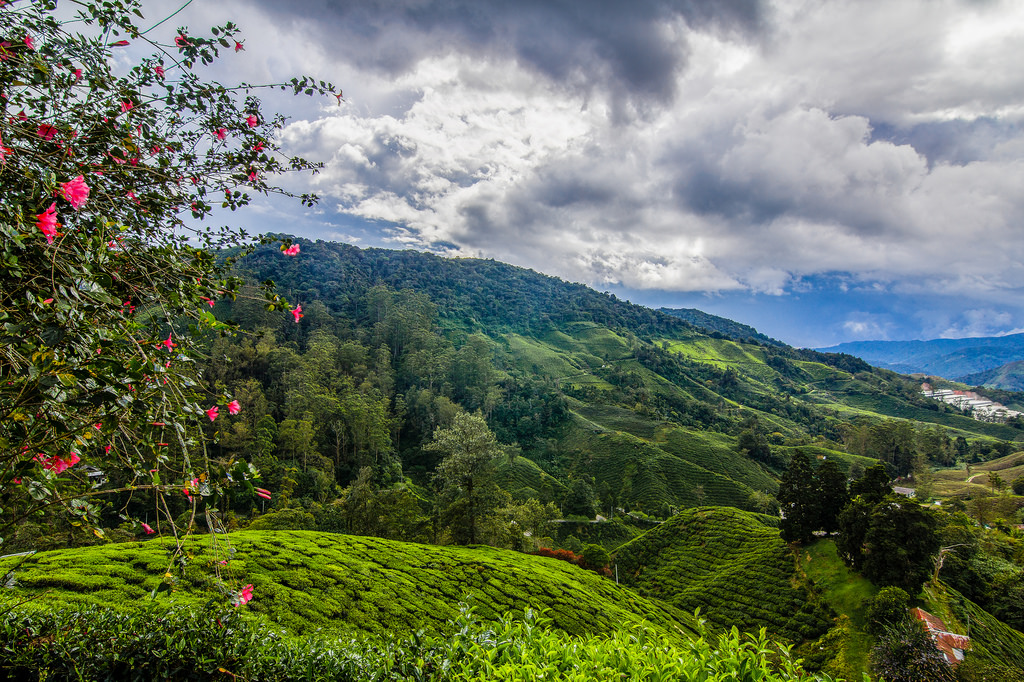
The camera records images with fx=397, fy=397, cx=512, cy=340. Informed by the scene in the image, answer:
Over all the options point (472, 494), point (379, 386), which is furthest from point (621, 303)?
point (472, 494)

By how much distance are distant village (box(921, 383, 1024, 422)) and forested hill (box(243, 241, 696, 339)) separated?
72853mm

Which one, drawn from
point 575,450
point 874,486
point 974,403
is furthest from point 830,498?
point 974,403

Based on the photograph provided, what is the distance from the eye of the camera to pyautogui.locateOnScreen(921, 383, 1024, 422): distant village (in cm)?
10669

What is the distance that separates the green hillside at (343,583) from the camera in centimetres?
901

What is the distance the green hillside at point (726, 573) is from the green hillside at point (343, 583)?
9.36m

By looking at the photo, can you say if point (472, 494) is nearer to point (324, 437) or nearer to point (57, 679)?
point (57, 679)

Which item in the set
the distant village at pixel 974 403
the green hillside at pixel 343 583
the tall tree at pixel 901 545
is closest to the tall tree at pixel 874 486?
the tall tree at pixel 901 545

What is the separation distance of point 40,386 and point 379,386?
58.4 m

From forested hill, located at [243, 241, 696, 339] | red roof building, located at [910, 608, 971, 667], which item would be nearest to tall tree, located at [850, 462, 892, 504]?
red roof building, located at [910, 608, 971, 667]

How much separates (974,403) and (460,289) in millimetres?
166504

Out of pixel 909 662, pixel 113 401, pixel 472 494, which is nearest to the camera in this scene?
pixel 113 401

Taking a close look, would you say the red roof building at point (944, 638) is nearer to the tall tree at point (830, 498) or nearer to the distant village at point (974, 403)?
the tall tree at point (830, 498)

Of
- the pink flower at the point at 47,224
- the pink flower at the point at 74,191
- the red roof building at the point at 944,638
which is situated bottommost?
the red roof building at the point at 944,638

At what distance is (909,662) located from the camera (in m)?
15.7
